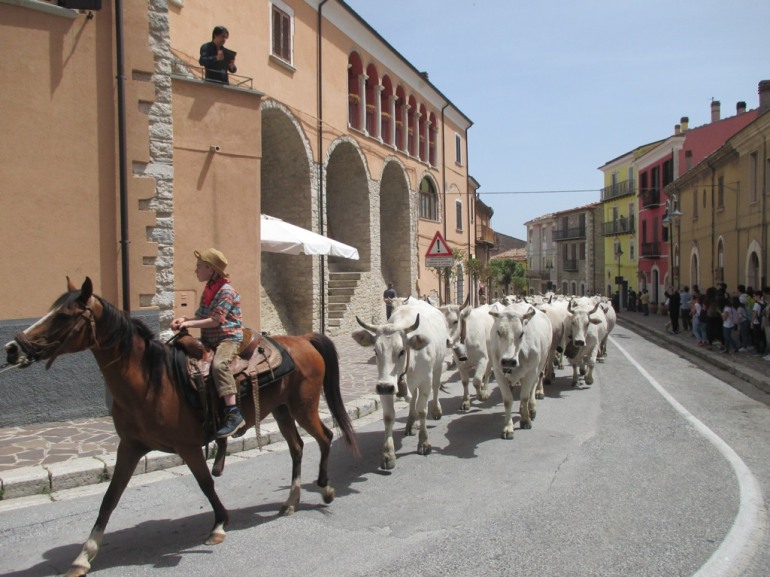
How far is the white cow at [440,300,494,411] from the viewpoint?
9484mm

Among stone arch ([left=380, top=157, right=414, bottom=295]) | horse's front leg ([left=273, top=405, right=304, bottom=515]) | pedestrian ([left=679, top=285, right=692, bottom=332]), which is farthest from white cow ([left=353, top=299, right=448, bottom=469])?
stone arch ([left=380, top=157, right=414, bottom=295])

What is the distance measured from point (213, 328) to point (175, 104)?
248 inches

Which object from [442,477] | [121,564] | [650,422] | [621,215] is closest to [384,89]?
[650,422]

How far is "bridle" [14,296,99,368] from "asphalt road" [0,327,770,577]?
1477 mm

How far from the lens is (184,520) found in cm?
507

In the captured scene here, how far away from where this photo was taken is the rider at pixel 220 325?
4.66m

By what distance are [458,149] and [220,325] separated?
3337 centimetres

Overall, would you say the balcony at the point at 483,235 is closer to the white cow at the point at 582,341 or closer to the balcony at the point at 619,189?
the balcony at the point at 619,189

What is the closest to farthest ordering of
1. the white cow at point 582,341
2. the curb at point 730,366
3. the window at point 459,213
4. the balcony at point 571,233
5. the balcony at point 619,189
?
the white cow at point 582,341, the curb at point 730,366, the window at point 459,213, the balcony at point 619,189, the balcony at point 571,233

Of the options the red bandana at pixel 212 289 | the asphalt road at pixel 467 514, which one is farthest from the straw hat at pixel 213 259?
the asphalt road at pixel 467 514

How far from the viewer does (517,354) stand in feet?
26.0

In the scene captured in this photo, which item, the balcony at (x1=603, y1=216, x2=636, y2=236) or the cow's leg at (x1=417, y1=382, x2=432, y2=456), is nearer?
the cow's leg at (x1=417, y1=382, x2=432, y2=456)

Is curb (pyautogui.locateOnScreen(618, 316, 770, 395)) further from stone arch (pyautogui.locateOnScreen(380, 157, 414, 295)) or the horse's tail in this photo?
stone arch (pyautogui.locateOnScreen(380, 157, 414, 295))

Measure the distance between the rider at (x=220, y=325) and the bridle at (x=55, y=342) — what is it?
0.65 meters
